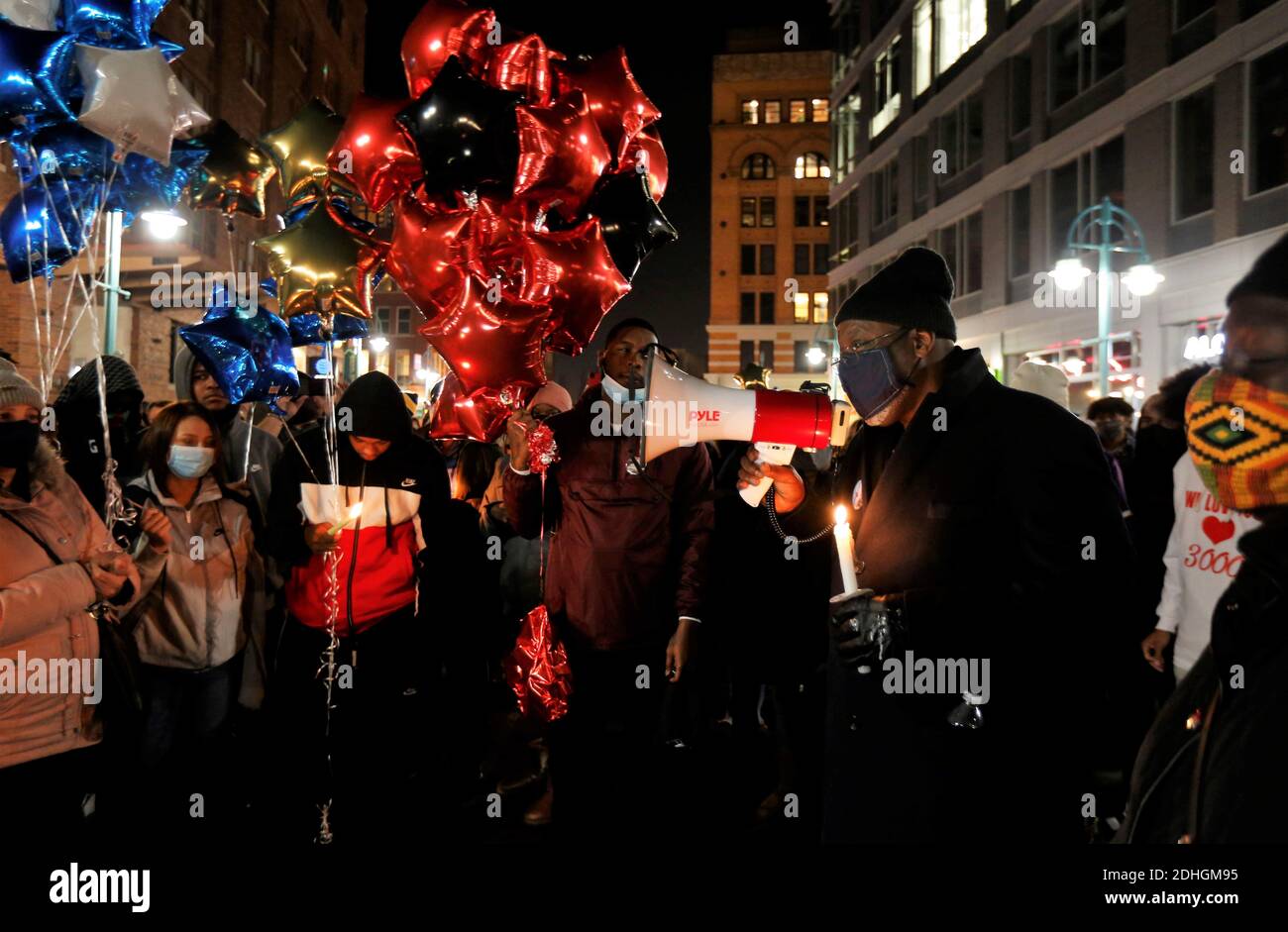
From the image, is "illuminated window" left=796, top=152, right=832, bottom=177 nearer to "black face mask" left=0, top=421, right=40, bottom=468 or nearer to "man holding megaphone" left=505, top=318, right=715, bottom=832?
"man holding megaphone" left=505, top=318, right=715, bottom=832

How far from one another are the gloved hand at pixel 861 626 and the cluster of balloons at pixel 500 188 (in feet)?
5.60

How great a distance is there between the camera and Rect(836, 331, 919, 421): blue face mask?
246cm

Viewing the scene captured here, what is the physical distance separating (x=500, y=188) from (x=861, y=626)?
1982 mm

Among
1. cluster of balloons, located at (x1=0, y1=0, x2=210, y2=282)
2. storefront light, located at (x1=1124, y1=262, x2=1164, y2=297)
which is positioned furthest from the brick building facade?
cluster of balloons, located at (x1=0, y1=0, x2=210, y2=282)

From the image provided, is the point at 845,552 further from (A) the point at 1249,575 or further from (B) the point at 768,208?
(B) the point at 768,208

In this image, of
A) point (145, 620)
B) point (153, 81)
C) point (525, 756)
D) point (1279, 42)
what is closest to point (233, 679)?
point (145, 620)

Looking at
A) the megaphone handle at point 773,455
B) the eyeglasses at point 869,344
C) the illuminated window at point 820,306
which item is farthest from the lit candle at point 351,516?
the illuminated window at point 820,306

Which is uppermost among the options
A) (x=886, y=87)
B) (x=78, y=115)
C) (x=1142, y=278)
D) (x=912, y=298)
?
(x=886, y=87)

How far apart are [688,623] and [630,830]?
1.07 m

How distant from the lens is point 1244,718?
1.31 meters

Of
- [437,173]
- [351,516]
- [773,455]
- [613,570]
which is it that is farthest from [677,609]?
[437,173]

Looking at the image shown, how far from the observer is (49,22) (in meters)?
3.52

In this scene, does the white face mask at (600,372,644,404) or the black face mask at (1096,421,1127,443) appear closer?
the white face mask at (600,372,644,404)
